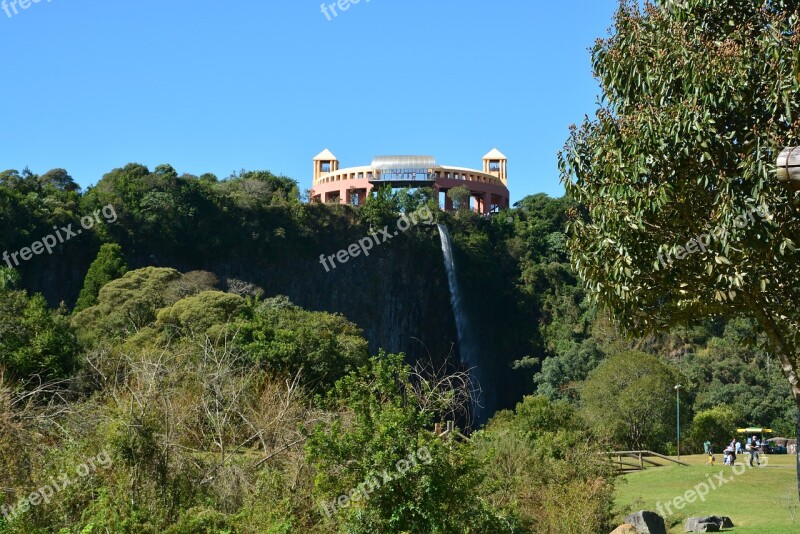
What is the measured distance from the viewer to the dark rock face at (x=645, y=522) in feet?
49.9

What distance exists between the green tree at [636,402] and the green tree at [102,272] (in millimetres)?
21347

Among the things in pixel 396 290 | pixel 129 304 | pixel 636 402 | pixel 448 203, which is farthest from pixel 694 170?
pixel 448 203

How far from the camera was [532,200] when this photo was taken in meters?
72.1

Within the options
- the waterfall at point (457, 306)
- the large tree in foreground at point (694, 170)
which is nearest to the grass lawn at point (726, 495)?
the large tree in foreground at point (694, 170)

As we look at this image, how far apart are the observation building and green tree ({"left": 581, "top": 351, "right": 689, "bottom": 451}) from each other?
2918 cm

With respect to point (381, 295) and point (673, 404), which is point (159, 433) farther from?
point (381, 295)

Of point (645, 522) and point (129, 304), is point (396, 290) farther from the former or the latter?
point (645, 522)

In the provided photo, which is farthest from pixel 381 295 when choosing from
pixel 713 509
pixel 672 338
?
pixel 713 509

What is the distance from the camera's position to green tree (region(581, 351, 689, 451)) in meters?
39.2

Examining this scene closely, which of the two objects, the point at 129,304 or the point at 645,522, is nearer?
the point at 645,522

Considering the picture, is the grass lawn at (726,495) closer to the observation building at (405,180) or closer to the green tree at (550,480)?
the green tree at (550,480)

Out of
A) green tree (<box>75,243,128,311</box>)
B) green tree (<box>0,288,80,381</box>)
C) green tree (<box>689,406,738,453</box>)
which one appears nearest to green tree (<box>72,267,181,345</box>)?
green tree (<box>75,243,128,311</box>)

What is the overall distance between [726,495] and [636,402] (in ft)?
60.5

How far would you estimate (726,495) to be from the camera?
20844mm
